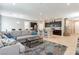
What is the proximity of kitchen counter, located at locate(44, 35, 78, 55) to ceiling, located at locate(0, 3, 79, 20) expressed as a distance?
47 cm

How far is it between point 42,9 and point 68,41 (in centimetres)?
87

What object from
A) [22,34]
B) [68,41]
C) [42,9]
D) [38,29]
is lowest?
[68,41]

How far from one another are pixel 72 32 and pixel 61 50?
460mm

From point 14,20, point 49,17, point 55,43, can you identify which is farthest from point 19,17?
point 55,43

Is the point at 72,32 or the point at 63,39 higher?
the point at 72,32

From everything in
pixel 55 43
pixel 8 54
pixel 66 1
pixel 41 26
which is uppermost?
pixel 66 1

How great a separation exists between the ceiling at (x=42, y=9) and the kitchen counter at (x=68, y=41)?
0.47 m

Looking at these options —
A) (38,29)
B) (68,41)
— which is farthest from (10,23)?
(68,41)

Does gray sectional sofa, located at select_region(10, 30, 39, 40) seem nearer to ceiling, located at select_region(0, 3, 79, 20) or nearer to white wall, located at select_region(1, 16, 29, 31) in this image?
white wall, located at select_region(1, 16, 29, 31)

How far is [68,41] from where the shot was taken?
2.27 meters

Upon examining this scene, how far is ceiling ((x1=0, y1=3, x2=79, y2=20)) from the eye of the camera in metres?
2.24

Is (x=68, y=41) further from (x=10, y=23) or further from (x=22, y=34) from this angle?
(x=10, y=23)

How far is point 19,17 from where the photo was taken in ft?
7.72

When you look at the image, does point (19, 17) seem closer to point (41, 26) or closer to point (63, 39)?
point (41, 26)
